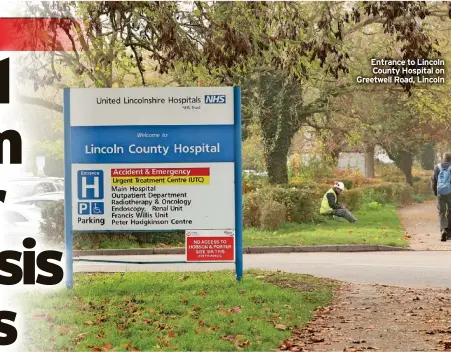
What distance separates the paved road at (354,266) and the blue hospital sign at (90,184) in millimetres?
3225

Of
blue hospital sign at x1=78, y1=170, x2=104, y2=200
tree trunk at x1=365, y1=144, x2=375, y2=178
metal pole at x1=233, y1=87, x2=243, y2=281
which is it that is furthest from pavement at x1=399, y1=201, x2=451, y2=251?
blue hospital sign at x1=78, y1=170, x2=104, y2=200

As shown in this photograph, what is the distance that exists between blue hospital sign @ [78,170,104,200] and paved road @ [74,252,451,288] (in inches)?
127

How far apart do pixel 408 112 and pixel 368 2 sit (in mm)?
30677

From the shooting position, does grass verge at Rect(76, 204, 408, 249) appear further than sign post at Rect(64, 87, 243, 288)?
Yes

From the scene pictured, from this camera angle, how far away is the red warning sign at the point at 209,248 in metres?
12.2

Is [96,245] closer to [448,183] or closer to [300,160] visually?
[448,183]

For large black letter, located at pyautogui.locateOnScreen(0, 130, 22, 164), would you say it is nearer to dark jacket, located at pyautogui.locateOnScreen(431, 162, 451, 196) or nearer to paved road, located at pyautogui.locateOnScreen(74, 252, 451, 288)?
paved road, located at pyautogui.locateOnScreen(74, 252, 451, 288)

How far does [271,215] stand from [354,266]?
8.26 m

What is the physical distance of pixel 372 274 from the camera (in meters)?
15.8

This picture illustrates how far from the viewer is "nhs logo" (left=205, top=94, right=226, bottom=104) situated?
40.1ft

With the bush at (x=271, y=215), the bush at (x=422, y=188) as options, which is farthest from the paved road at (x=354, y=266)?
the bush at (x=422, y=188)

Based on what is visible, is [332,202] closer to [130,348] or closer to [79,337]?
[79,337]

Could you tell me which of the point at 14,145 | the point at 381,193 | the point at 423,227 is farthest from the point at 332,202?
the point at 14,145

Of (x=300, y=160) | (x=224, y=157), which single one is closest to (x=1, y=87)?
(x=224, y=157)
